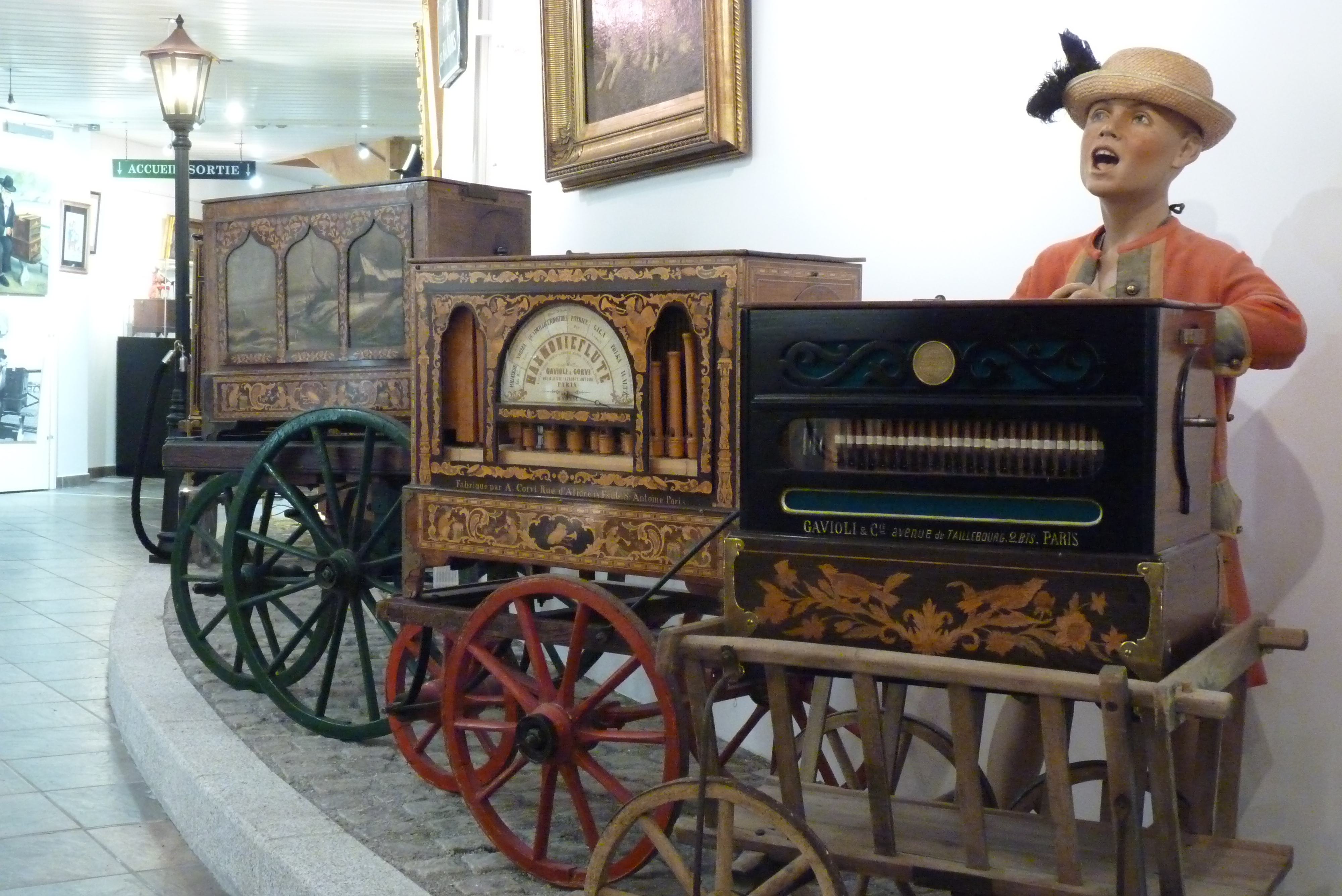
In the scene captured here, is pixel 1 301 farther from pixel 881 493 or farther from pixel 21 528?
pixel 881 493

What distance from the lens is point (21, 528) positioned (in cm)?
1074

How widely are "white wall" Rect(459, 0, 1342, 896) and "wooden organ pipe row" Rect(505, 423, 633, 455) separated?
35.7 inches

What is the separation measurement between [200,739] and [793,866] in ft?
8.03

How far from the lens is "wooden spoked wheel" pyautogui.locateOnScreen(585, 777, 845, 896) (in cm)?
225

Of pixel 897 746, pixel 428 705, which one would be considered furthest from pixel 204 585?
pixel 897 746

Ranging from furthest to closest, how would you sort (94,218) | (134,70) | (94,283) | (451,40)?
(94,283), (94,218), (134,70), (451,40)

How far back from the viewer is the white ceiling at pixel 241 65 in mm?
10078

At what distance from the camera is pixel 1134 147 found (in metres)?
2.55

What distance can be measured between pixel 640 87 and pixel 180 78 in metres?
5.02

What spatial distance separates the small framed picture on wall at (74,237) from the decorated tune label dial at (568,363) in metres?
12.3

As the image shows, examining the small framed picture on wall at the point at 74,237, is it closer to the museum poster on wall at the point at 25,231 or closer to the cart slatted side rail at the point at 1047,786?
the museum poster on wall at the point at 25,231

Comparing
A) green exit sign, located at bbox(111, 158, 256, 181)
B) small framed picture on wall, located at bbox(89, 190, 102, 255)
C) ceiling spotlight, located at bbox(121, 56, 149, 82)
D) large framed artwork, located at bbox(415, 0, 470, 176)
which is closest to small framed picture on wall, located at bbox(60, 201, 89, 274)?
small framed picture on wall, located at bbox(89, 190, 102, 255)

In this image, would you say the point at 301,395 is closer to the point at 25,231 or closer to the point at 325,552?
the point at 325,552

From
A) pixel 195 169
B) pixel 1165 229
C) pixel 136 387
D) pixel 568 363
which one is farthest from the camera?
pixel 136 387
